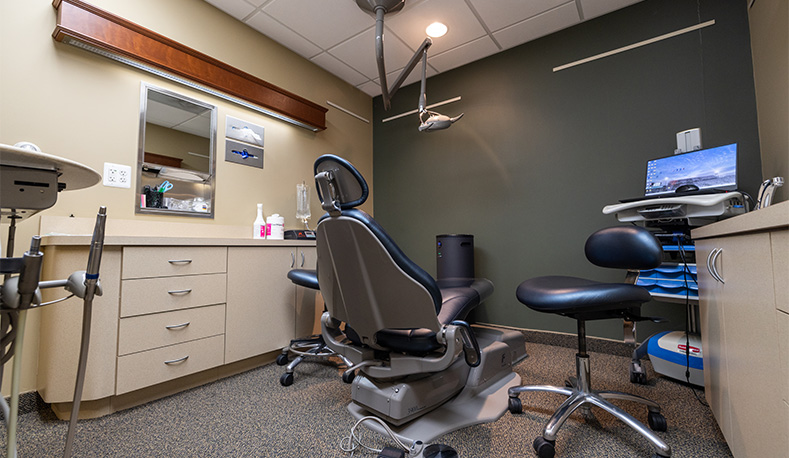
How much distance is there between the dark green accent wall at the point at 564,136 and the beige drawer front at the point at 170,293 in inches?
81.4

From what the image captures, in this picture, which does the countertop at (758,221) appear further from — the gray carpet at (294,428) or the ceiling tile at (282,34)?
the ceiling tile at (282,34)

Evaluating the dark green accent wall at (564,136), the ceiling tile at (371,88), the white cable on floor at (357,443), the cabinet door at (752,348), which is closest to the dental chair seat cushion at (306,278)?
the white cable on floor at (357,443)

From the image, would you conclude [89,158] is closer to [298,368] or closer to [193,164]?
[193,164]

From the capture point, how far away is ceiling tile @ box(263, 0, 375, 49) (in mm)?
2494

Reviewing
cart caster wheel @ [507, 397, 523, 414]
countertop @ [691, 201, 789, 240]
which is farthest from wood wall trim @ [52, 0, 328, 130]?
countertop @ [691, 201, 789, 240]

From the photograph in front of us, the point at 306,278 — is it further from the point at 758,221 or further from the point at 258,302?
the point at 758,221

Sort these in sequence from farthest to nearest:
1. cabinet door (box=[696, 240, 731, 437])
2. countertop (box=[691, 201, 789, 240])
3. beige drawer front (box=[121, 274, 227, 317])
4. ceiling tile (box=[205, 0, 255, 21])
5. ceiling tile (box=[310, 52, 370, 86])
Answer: ceiling tile (box=[310, 52, 370, 86])
ceiling tile (box=[205, 0, 255, 21])
beige drawer front (box=[121, 274, 227, 317])
cabinet door (box=[696, 240, 731, 437])
countertop (box=[691, 201, 789, 240])

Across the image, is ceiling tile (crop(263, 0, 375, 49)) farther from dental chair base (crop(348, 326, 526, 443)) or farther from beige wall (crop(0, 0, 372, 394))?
dental chair base (crop(348, 326, 526, 443))

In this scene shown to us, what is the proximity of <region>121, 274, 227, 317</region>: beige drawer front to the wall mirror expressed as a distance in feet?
2.16

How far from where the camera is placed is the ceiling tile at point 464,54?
2.98 m

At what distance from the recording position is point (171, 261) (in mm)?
1794

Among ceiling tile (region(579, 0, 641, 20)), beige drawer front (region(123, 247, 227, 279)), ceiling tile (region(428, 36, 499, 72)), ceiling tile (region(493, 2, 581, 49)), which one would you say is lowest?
beige drawer front (region(123, 247, 227, 279))

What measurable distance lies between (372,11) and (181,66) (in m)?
1.41

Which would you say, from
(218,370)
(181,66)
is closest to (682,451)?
(218,370)
